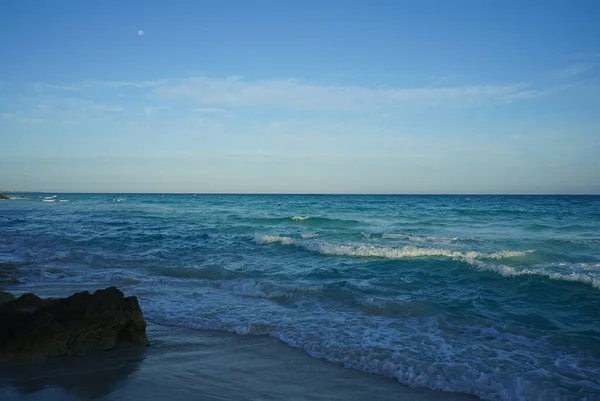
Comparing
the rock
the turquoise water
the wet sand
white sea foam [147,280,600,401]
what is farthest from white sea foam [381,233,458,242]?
the rock

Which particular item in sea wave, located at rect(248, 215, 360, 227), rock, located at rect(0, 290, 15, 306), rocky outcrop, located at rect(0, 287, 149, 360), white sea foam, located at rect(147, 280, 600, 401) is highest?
rock, located at rect(0, 290, 15, 306)

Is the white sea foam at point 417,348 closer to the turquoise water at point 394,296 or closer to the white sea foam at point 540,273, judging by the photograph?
the turquoise water at point 394,296

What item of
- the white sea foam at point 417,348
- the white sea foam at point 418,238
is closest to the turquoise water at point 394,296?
the white sea foam at point 417,348

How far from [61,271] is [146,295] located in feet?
15.2

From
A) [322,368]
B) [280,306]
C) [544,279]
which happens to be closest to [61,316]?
[322,368]

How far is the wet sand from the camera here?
450cm

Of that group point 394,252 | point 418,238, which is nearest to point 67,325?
point 394,252

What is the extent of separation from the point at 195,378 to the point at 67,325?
2040mm

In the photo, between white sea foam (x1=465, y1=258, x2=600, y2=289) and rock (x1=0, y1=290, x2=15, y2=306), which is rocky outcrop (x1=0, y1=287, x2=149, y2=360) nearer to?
rock (x1=0, y1=290, x2=15, y2=306)

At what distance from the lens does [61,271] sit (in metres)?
12.3

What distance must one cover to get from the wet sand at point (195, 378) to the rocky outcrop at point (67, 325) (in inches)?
7.3

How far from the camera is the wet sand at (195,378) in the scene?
450 centimetres

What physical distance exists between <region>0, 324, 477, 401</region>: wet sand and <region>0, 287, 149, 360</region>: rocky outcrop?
19 centimetres

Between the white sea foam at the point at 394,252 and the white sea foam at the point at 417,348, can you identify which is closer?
the white sea foam at the point at 417,348
